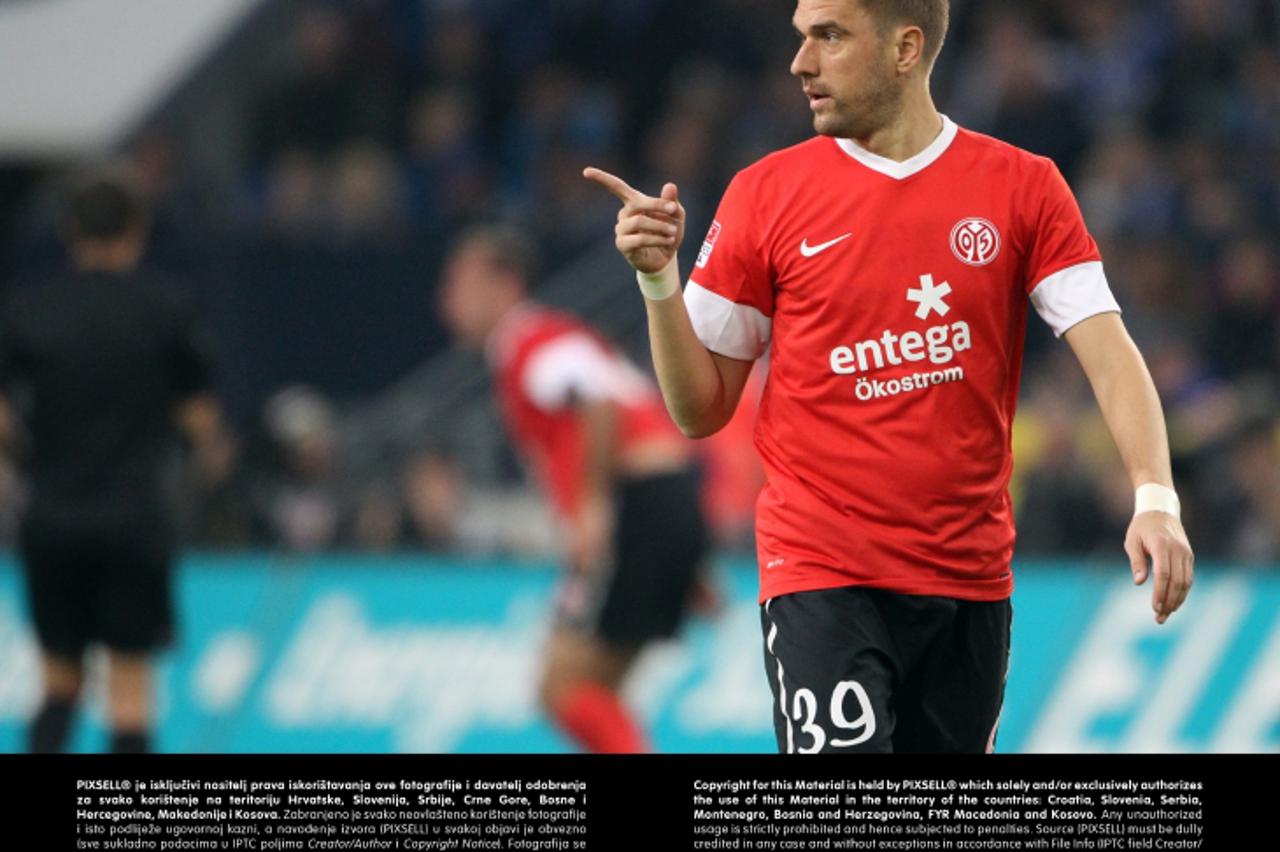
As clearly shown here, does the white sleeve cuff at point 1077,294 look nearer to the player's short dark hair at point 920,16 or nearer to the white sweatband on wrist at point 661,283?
the player's short dark hair at point 920,16

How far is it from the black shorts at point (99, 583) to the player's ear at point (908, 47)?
3882 millimetres

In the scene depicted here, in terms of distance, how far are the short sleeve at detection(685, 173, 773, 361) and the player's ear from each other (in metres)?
0.40

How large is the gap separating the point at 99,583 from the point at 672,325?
3654 mm

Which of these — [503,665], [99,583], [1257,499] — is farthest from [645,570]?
[1257,499]

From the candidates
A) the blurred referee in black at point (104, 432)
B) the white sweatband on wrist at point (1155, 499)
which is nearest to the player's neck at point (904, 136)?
the white sweatband on wrist at point (1155, 499)

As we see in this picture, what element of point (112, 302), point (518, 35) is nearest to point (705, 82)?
point (518, 35)

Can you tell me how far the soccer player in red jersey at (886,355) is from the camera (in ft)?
14.7

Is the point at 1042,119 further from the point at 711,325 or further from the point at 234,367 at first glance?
the point at 711,325

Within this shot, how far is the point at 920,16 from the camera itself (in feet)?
14.9

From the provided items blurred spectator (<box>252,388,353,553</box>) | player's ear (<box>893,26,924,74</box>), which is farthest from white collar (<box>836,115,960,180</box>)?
→ blurred spectator (<box>252,388,353,553</box>)

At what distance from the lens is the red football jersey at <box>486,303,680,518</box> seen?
325 inches
